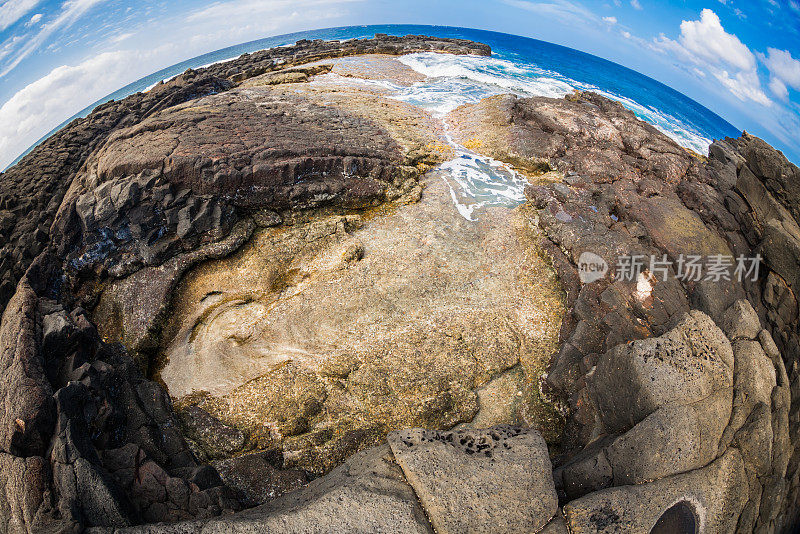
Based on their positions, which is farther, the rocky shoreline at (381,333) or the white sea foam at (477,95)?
the white sea foam at (477,95)

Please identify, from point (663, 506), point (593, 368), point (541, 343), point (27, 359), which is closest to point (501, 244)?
point (541, 343)

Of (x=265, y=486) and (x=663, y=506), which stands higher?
(x=663, y=506)

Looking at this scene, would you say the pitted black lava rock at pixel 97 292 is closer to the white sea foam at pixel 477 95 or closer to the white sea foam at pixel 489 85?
the white sea foam at pixel 477 95

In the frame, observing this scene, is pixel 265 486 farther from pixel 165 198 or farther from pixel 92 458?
pixel 165 198

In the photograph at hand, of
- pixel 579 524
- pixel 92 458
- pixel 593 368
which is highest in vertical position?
pixel 579 524

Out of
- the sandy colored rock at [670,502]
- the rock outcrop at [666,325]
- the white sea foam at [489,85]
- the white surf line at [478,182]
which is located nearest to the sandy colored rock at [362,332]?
the rock outcrop at [666,325]

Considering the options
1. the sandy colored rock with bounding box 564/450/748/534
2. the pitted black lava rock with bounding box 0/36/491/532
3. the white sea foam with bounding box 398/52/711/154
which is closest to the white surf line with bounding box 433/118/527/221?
the pitted black lava rock with bounding box 0/36/491/532

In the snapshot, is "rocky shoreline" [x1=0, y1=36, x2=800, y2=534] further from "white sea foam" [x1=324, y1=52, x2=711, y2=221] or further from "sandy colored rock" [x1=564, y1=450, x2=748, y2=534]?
"white sea foam" [x1=324, y1=52, x2=711, y2=221]
